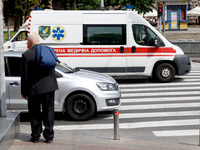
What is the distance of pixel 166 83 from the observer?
14461 mm

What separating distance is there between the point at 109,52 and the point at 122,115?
15.4 feet

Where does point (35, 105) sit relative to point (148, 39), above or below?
below

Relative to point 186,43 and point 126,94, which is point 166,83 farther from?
point 186,43

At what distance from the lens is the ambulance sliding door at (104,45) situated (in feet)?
45.9

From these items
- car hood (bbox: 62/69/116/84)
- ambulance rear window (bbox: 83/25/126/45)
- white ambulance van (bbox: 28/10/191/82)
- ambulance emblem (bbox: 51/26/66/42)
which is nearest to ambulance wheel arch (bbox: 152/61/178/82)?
A: white ambulance van (bbox: 28/10/191/82)

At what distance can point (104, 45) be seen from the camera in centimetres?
1402

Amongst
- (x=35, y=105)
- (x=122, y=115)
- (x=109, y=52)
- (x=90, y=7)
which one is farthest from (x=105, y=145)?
(x=90, y=7)

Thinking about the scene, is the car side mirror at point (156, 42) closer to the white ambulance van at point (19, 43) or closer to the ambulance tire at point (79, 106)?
the white ambulance van at point (19, 43)

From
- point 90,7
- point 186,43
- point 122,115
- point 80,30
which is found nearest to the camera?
point 122,115

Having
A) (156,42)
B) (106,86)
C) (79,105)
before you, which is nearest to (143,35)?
(156,42)

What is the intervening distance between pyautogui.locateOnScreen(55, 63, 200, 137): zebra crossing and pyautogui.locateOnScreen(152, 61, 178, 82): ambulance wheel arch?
1.01ft

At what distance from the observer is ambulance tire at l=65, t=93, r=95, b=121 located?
877 centimetres

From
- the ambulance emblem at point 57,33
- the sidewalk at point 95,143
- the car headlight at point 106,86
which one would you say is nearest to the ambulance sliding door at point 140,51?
the ambulance emblem at point 57,33

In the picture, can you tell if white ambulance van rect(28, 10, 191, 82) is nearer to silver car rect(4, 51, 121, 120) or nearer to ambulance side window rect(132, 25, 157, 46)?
ambulance side window rect(132, 25, 157, 46)
